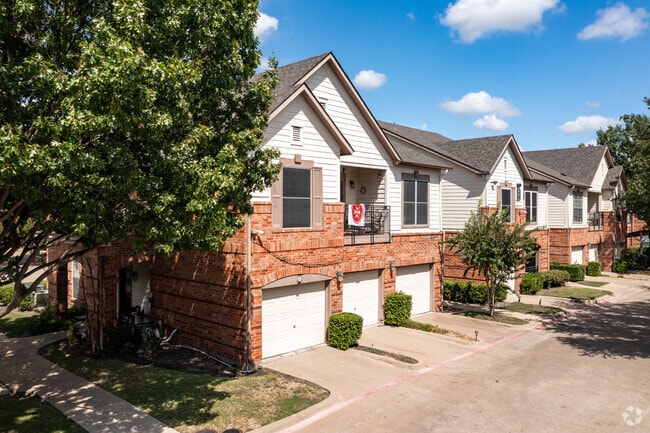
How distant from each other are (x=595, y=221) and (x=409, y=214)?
1026 inches

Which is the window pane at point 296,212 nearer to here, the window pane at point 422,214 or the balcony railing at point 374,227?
the balcony railing at point 374,227

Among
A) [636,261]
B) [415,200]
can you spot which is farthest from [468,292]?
[636,261]

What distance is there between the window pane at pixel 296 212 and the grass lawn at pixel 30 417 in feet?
24.9

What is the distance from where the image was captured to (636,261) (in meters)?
41.4

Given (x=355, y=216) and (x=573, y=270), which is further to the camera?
(x=573, y=270)

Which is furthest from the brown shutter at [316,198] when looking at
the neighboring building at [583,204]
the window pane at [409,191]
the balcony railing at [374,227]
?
the neighboring building at [583,204]

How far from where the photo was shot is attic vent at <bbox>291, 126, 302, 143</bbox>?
14812 mm

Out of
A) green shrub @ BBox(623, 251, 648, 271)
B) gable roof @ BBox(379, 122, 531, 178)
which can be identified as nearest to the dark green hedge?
gable roof @ BBox(379, 122, 531, 178)

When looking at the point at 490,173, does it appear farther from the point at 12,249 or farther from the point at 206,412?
the point at 12,249

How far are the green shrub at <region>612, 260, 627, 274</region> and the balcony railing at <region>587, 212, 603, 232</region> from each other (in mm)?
3143

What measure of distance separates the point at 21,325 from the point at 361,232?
14.3m

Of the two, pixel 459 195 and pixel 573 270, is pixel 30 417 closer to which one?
pixel 459 195

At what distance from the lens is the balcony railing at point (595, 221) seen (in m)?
37.9

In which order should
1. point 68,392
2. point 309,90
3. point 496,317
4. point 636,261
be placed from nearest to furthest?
point 68,392, point 309,90, point 496,317, point 636,261
